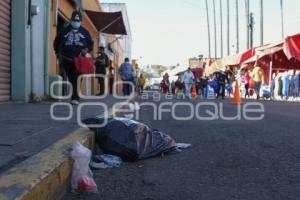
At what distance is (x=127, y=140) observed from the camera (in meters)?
5.00

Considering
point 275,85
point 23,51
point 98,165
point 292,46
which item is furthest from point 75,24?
point 275,85

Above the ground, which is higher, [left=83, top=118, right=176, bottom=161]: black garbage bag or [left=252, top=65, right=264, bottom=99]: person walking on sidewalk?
[left=252, top=65, right=264, bottom=99]: person walking on sidewalk

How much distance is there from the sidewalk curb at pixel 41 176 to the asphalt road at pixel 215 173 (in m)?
0.22

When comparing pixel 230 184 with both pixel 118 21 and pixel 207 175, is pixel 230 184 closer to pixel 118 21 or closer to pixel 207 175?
pixel 207 175

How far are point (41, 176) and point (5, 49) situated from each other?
8.17m

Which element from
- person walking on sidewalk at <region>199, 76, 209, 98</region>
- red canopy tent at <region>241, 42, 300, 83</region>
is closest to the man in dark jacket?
red canopy tent at <region>241, 42, 300, 83</region>

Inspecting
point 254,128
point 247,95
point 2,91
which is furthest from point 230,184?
point 247,95

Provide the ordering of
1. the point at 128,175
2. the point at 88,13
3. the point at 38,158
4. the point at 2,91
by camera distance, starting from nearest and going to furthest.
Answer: the point at 38,158, the point at 128,175, the point at 2,91, the point at 88,13

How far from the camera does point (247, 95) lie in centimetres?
3091

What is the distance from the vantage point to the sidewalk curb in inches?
111

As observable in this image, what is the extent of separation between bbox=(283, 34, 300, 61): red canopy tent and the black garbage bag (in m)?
18.7

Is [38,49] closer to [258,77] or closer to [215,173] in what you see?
[215,173]

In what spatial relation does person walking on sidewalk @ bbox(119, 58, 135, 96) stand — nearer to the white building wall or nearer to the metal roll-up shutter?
the white building wall

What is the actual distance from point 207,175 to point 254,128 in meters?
3.96
